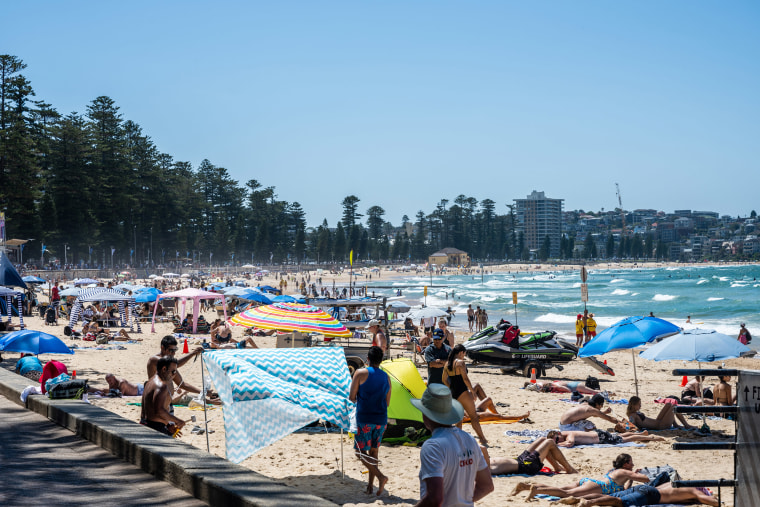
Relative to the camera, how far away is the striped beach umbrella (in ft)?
38.6

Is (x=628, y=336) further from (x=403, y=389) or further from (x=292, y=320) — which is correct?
(x=292, y=320)

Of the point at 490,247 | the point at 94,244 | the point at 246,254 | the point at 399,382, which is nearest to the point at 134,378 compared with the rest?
the point at 399,382

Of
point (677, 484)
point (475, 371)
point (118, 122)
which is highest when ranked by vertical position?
point (118, 122)

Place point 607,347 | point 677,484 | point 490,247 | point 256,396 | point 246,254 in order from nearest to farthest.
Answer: point 677,484
point 256,396
point 607,347
point 246,254
point 490,247

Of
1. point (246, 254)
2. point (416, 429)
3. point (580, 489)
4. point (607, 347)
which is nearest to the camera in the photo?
point (580, 489)

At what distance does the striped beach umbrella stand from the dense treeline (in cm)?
3181

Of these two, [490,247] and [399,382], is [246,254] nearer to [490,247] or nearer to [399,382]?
[490,247]

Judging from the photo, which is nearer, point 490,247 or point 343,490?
point 343,490

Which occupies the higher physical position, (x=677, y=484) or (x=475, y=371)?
(x=677, y=484)

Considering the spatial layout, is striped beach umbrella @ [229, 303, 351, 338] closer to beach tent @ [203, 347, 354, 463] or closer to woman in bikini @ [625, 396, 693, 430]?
woman in bikini @ [625, 396, 693, 430]

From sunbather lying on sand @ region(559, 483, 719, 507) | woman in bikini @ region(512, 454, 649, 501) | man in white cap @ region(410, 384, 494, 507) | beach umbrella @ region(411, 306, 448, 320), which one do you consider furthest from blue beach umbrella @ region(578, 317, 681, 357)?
beach umbrella @ region(411, 306, 448, 320)

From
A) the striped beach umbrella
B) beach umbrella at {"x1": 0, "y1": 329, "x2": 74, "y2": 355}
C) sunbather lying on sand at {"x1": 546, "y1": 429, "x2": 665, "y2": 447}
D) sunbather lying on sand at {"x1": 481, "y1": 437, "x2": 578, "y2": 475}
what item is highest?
the striped beach umbrella

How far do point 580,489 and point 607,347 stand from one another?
4.70 m

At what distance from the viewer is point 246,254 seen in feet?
395
